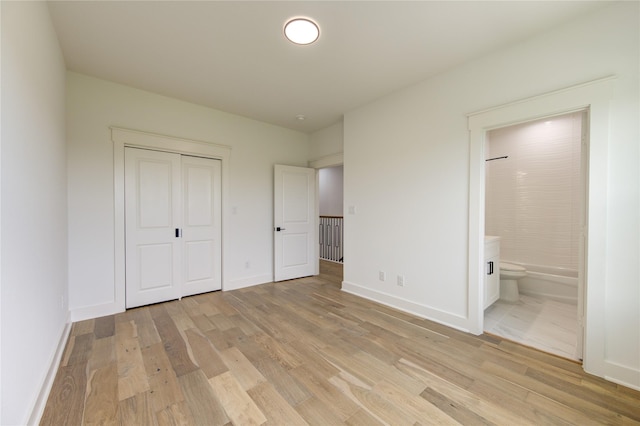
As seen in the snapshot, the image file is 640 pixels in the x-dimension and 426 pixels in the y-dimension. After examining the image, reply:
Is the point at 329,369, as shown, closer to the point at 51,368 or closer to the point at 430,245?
the point at 430,245

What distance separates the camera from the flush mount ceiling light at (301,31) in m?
2.00

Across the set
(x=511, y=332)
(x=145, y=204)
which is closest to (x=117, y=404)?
(x=145, y=204)

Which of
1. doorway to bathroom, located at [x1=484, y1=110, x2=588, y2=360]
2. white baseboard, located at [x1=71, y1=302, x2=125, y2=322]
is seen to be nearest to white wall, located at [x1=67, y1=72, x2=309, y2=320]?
white baseboard, located at [x1=71, y1=302, x2=125, y2=322]

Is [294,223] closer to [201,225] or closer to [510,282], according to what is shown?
[201,225]

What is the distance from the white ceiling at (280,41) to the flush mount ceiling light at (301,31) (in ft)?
0.17

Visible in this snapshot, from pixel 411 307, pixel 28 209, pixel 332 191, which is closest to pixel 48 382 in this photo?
pixel 28 209

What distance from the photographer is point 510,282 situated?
3428 millimetres

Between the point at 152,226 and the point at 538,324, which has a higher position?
the point at 152,226

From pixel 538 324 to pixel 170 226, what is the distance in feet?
14.9

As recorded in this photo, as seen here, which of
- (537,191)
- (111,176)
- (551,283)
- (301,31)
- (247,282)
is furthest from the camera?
(247,282)

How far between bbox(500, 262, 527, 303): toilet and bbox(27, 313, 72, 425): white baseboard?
4.57m

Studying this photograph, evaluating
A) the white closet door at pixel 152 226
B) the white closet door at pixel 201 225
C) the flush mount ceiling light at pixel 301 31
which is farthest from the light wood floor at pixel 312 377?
the flush mount ceiling light at pixel 301 31

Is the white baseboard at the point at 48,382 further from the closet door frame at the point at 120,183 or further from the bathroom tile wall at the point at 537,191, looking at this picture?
the bathroom tile wall at the point at 537,191

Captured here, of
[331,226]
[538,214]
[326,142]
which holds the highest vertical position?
[326,142]
